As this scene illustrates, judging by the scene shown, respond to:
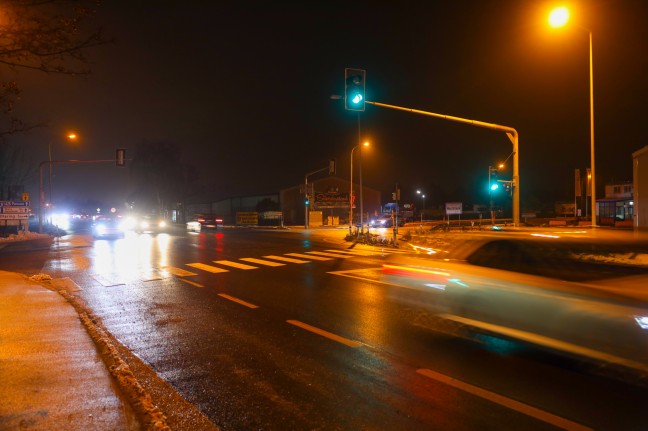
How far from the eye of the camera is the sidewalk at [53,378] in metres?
4.04

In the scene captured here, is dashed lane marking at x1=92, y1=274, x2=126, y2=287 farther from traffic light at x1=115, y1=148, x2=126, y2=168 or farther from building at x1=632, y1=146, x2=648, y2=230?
building at x1=632, y1=146, x2=648, y2=230

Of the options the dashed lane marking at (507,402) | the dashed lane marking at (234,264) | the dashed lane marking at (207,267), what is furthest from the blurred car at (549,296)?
the dashed lane marking at (234,264)

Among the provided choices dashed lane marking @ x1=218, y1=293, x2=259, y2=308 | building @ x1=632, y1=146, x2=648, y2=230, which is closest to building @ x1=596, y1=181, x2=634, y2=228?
building @ x1=632, y1=146, x2=648, y2=230

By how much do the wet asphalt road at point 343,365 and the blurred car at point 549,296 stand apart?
1.08 feet

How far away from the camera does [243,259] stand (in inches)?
757

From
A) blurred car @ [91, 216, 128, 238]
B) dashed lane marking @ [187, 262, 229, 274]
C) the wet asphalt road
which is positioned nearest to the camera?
the wet asphalt road

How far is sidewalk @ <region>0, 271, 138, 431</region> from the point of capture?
404 centimetres

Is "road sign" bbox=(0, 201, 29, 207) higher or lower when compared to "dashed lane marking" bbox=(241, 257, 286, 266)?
higher

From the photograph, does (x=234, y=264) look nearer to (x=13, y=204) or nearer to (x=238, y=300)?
(x=238, y=300)

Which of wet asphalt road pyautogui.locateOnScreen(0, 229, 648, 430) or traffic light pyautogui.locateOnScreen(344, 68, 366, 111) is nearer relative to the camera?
wet asphalt road pyautogui.locateOnScreen(0, 229, 648, 430)

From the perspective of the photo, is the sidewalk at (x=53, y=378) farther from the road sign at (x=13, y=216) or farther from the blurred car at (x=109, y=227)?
the road sign at (x=13, y=216)

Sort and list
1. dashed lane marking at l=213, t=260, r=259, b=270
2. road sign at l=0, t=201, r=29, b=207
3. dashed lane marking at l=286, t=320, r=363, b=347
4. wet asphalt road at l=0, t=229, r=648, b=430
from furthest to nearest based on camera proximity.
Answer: road sign at l=0, t=201, r=29, b=207
dashed lane marking at l=213, t=260, r=259, b=270
dashed lane marking at l=286, t=320, r=363, b=347
wet asphalt road at l=0, t=229, r=648, b=430

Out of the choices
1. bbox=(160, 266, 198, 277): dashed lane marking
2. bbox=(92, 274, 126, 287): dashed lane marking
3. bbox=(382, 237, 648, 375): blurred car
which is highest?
bbox=(382, 237, 648, 375): blurred car

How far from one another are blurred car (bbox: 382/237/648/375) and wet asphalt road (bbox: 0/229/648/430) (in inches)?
13.0
